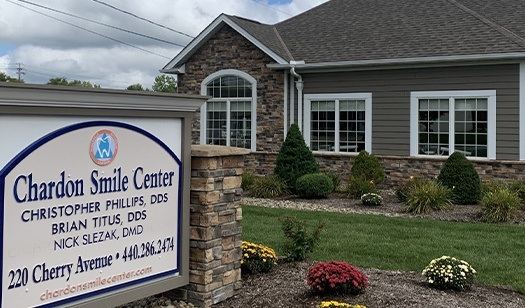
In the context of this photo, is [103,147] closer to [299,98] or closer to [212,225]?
[212,225]

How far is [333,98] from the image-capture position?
58.9 ft

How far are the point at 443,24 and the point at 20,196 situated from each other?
52.5ft

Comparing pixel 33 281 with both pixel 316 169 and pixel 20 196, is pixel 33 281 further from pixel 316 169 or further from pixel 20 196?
pixel 316 169

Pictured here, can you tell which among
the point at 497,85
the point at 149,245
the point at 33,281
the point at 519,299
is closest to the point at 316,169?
the point at 497,85

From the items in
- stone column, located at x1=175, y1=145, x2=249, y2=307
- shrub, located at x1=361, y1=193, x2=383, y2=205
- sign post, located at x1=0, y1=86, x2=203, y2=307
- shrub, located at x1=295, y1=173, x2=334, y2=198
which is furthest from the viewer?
shrub, located at x1=295, y1=173, x2=334, y2=198

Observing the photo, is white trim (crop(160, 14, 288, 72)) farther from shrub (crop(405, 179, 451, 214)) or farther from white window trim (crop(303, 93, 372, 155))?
shrub (crop(405, 179, 451, 214))

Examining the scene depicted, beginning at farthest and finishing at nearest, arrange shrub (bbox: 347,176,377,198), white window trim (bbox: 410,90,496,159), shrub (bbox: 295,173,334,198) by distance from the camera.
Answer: white window trim (bbox: 410,90,496,159) < shrub (bbox: 347,176,377,198) < shrub (bbox: 295,173,334,198)

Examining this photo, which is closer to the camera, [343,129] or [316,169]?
[316,169]

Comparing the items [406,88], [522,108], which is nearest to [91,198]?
[522,108]

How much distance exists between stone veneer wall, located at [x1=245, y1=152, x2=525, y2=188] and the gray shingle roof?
9.22ft

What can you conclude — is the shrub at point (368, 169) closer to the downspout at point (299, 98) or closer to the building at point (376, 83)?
the building at point (376, 83)

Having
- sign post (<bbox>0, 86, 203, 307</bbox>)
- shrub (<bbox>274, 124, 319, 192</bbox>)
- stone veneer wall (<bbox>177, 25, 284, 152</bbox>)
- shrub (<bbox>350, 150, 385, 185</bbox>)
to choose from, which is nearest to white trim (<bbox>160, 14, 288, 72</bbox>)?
stone veneer wall (<bbox>177, 25, 284, 152</bbox>)

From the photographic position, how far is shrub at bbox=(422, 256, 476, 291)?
618 cm

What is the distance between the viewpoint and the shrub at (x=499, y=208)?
11609 millimetres
